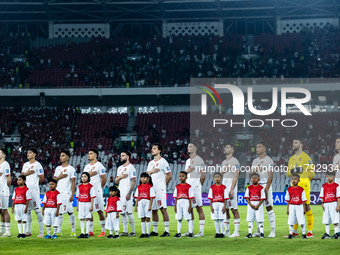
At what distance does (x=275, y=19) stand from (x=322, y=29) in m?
3.96

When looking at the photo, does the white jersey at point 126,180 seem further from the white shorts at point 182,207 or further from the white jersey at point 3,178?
the white jersey at point 3,178

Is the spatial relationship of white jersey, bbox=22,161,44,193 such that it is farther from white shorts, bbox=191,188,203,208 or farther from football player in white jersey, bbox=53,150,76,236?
white shorts, bbox=191,188,203,208

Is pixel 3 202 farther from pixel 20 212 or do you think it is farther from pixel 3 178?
pixel 20 212

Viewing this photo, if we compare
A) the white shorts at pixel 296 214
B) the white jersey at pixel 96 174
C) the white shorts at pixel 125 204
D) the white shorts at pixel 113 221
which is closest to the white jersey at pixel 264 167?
the white shorts at pixel 296 214

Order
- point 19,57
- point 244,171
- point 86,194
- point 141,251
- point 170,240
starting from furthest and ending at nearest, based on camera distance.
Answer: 1. point 19,57
2. point 244,171
3. point 86,194
4. point 170,240
5. point 141,251

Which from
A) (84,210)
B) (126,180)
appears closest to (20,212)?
(84,210)

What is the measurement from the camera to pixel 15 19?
50.9 meters

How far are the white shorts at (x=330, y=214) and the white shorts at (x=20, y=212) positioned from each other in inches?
287

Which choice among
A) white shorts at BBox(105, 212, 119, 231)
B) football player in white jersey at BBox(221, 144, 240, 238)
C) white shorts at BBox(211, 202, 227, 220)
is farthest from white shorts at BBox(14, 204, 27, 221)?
football player in white jersey at BBox(221, 144, 240, 238)

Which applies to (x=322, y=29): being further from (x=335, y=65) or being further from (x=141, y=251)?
(x=141, y=251)

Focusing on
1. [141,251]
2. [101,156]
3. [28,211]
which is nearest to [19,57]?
[101,156]

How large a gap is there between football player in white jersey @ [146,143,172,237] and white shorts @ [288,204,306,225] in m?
2.99

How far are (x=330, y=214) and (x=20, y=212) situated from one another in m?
7.49

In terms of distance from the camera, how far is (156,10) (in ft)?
161
